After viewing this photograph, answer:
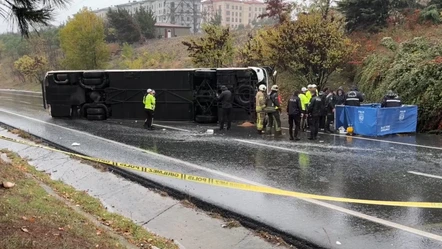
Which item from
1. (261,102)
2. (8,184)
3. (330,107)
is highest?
(261,102)

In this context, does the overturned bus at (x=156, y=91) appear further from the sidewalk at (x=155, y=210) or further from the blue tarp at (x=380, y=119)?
the sidewalk at (x=155, y=210)

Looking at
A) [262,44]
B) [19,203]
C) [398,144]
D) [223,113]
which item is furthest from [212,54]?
[19,203]

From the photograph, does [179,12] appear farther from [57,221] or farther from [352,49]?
[57,221]

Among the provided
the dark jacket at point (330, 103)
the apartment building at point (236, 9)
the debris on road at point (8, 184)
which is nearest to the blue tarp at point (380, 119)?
the dark jacket at point (330, 103)

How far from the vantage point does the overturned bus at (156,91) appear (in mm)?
16797

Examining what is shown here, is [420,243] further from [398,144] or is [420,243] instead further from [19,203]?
[398,144]

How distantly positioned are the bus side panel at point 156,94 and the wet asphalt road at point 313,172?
6.71ft

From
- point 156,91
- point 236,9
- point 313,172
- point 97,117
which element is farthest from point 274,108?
point 236,9

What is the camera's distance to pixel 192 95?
17.6m

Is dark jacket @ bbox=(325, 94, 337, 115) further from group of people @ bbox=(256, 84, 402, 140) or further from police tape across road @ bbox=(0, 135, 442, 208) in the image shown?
police tape across road @ bbox=(0, 135, 442, 208)

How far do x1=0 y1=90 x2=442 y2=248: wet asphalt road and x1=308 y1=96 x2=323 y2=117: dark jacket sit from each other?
883 millimetres

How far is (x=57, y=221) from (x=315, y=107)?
9407mm

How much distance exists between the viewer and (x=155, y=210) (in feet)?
24.2

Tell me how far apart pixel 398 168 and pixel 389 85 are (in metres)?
7.98
